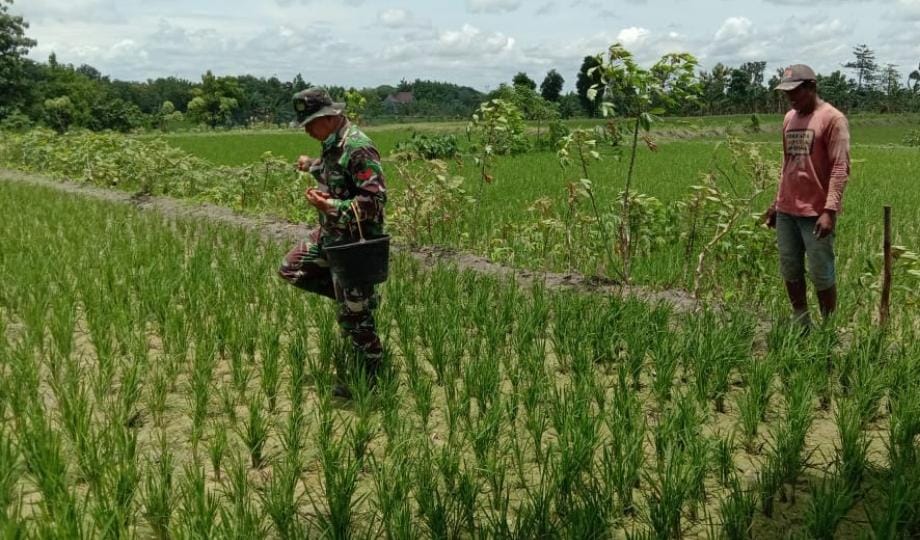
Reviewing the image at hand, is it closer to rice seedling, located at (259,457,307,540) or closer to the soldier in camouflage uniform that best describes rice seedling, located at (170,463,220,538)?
rice seedling, located at (259,457,307,540)

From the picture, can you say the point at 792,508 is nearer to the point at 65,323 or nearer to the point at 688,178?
the point at 65,323

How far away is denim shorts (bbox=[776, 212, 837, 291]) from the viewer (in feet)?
12.8

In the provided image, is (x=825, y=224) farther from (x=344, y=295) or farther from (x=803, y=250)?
(x=344, y=295)

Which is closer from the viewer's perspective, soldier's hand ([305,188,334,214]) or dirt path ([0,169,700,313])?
soldier's hand ([305,188,334,214])

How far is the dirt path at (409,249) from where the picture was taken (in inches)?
195

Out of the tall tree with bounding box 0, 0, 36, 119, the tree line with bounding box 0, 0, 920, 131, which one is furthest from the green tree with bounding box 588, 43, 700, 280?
the tall tree with bounding box 0, 0, 36, 119

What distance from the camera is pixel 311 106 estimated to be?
122 inches

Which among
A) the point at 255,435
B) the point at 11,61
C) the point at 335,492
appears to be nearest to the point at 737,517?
the point at 335,492

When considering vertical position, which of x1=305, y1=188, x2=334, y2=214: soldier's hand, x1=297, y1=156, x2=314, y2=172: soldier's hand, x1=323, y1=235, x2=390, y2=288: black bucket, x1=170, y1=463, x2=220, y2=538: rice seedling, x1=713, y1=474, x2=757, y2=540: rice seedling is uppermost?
x1=297, y1=156, x2=314, y2=172: soldier's hand

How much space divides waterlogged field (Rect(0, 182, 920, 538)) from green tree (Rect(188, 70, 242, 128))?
56.0 metres

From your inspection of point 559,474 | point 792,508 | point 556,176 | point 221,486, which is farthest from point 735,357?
point 556,176

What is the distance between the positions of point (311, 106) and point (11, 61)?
1507 inches

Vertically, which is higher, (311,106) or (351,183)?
(311,106)

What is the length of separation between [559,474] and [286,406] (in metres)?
1.41
